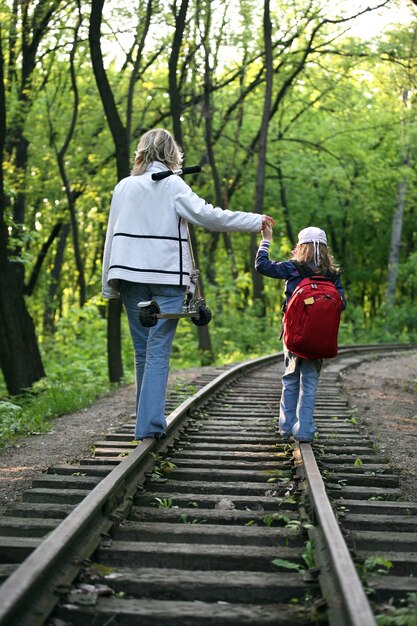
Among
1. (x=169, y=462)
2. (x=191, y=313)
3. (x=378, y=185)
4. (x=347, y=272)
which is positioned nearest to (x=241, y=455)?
(x=169, y=462)

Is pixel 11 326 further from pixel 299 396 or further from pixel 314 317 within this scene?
pixel 314 317

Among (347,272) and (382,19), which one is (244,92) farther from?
(347,272)

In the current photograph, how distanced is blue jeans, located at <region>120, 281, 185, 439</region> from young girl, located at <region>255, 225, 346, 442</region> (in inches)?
30.0

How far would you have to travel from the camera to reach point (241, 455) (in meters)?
6.41

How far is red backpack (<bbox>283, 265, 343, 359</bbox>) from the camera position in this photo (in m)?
6.35

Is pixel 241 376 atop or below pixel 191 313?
below

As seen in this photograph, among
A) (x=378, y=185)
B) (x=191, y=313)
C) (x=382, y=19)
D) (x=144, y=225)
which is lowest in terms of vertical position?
(x=191, y=313)

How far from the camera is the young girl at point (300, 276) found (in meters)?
6.52

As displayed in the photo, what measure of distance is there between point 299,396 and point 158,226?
6.39 feet

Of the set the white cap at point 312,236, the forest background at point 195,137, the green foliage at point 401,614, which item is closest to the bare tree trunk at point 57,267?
the forest background at point 195,137

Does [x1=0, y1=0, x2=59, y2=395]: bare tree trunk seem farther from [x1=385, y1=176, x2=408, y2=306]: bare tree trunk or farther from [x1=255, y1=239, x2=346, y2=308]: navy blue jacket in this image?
[x1=385, y1=176, x2=408, y2=306]: bare tree trunk

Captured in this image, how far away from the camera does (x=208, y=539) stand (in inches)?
166

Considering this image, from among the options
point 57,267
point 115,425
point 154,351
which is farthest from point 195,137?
point 154,351

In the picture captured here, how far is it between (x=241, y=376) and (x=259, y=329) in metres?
12.6
